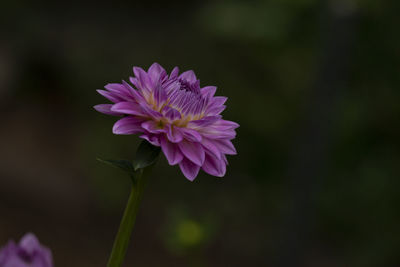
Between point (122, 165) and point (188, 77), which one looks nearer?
point (122, 165)

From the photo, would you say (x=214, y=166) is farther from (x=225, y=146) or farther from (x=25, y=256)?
(x=25, y=256)

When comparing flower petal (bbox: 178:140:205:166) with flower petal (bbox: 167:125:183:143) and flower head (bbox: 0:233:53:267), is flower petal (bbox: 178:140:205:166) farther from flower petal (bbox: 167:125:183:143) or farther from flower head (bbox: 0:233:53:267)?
flower head (bbox: 0:233:53:267)

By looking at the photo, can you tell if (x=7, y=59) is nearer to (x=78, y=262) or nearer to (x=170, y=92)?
(x=78, y=262)

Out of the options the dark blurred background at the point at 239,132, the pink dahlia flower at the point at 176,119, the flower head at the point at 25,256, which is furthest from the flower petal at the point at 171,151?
the dark blurred background at the point at 239,132

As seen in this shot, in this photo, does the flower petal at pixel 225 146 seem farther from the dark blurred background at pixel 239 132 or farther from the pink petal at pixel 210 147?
the dark blurred background at pixel 239 132

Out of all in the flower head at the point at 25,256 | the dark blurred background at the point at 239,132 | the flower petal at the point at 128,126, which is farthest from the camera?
the dark blurred background at the point at 239,132

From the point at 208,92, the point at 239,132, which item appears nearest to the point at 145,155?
the point at 208,92
